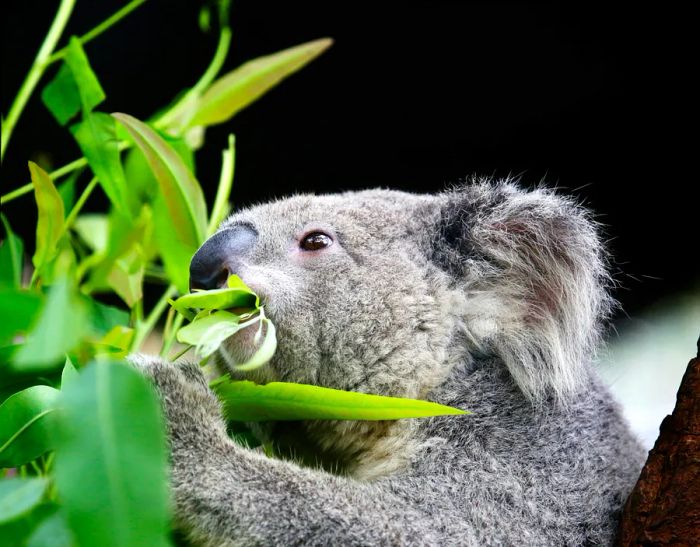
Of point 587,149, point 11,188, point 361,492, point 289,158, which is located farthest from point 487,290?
point 11,188

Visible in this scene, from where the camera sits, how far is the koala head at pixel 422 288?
6.64ft

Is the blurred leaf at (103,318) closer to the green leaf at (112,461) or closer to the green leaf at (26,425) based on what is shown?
the green leaf at (26,425)

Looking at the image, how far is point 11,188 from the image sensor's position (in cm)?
486

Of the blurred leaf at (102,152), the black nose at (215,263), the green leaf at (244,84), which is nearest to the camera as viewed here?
the black nose at (215,263)

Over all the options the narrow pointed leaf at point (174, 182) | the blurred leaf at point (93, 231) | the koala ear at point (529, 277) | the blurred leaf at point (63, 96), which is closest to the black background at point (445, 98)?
the blurred leaf at point (93, 231)

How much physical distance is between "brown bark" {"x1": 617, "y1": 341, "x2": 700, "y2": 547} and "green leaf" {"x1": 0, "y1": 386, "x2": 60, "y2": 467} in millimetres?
1261

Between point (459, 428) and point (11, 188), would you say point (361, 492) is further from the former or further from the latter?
point (11, 188)

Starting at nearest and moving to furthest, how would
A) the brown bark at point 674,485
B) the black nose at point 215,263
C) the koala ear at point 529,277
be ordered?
1. the brown bark at point 674,485
2. the black nose at point 215,263
3. the koala ear at point 529,277

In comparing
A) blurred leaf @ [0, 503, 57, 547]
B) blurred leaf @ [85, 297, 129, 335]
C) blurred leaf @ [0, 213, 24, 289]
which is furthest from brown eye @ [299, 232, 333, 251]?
blurred leaf @ [0, 503, 57, 547]

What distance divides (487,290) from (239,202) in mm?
3249

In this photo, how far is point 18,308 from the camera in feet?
5.76

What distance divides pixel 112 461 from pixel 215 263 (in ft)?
3.05

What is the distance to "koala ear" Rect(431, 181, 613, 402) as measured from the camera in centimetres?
206

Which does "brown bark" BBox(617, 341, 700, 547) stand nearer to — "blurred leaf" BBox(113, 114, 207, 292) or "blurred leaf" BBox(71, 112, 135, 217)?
"blurred leaf" BBox(113, 114, 207, 292)
